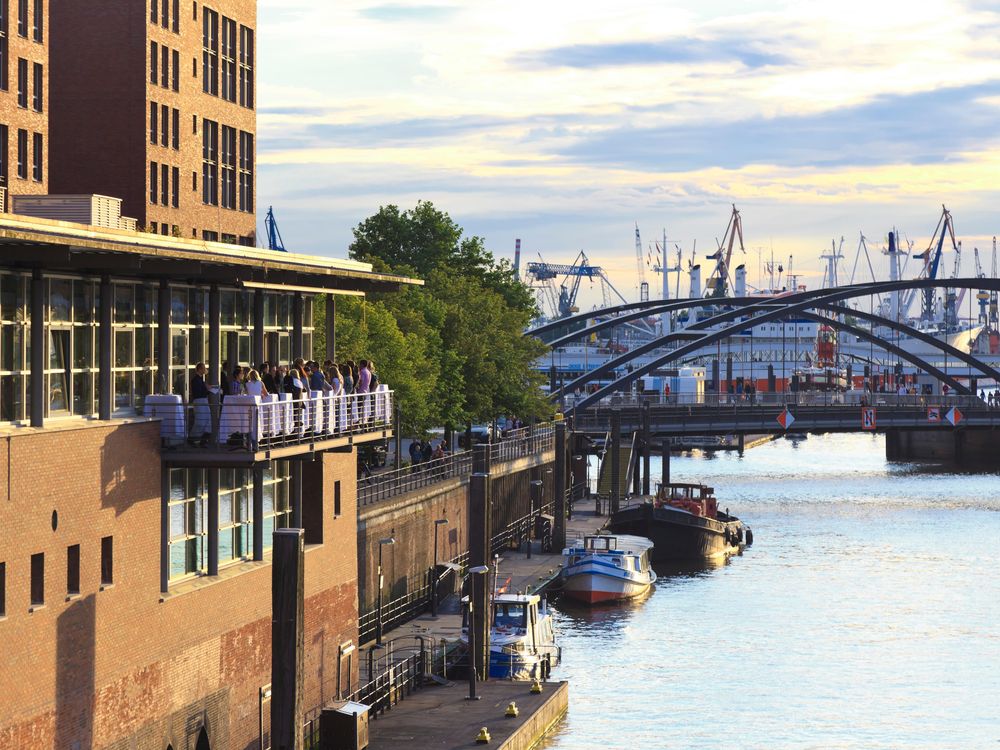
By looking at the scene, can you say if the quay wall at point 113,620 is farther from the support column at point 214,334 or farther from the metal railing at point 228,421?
the support column at point 214,334

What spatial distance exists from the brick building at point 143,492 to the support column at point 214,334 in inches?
1.5

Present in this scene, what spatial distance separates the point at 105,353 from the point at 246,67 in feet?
156

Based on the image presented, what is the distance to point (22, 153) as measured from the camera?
191ft

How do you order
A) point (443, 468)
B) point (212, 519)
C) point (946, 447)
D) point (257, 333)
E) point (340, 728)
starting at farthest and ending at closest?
point (946, 447) → point (443, 468) → point (257, 333) → point (340, 728) → point (212, 519)

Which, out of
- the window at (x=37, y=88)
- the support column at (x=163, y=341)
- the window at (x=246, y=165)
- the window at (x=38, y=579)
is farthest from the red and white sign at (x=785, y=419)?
the window at (x=38, y=579)

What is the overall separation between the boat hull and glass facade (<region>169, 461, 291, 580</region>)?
53.2 meters

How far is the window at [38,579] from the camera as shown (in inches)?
1051

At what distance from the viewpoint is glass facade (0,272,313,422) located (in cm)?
2695

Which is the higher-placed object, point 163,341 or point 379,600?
point 163,341

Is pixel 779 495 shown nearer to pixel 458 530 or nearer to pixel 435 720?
pixel 458 530

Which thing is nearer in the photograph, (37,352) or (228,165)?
(37,352)

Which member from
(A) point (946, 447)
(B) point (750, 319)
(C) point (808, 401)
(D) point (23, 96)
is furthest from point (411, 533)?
(A) point (946, 447)

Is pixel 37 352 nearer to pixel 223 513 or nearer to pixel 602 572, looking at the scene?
pixel 223 513

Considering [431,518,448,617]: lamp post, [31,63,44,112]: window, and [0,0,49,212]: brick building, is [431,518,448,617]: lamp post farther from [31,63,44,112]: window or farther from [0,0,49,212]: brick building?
[31,63,44,112]: window
